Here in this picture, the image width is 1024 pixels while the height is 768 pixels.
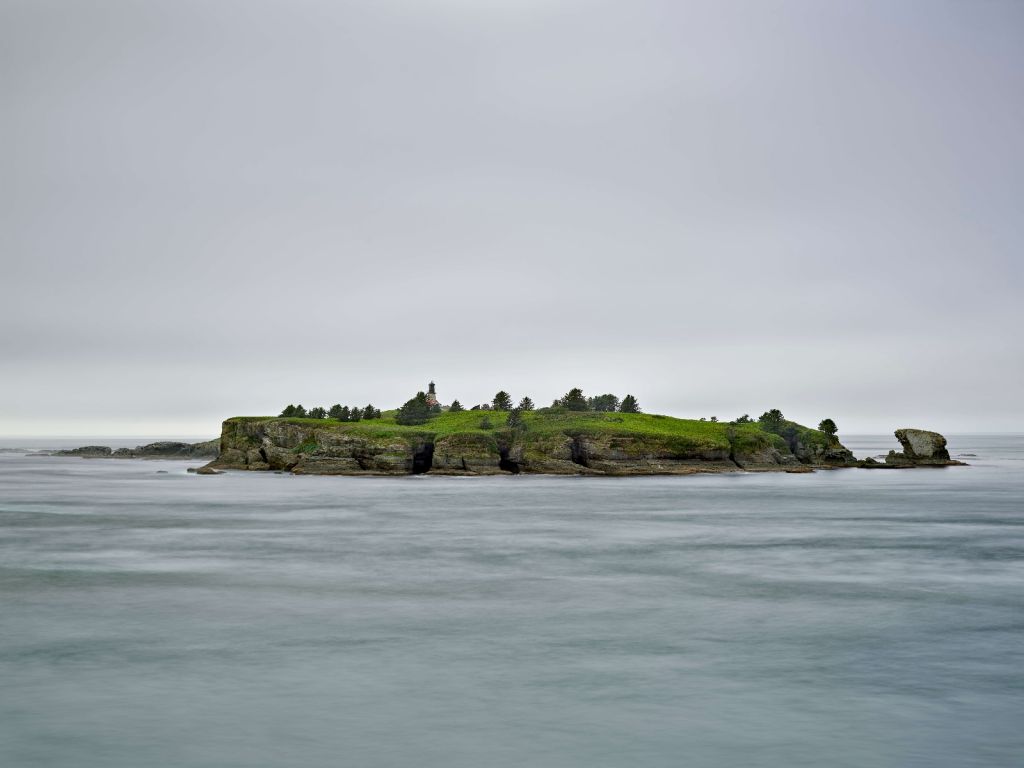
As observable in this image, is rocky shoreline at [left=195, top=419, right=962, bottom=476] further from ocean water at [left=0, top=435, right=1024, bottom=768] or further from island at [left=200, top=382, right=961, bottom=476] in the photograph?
ocean water at [left=0, top=435, right=1024, bottom=768]

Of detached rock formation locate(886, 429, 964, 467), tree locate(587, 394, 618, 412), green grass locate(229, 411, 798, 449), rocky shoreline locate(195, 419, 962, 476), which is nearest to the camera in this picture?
rocky shoreline locate(195, 419, 962, 476)

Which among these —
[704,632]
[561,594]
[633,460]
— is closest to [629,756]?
[704,632]

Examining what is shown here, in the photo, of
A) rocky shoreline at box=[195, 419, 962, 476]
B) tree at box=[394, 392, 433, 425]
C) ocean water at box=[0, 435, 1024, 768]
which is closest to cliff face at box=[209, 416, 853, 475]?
rocky shoreline at box=[195, 419, 962, 476]

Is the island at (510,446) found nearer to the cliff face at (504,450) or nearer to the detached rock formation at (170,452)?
the cliff face at (504,450)

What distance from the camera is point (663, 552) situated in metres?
38.2

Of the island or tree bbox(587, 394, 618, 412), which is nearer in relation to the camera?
the island

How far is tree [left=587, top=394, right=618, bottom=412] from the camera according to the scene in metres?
140

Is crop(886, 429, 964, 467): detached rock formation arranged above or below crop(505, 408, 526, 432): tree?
below

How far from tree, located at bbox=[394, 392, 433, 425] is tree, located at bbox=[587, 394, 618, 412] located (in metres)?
30.7

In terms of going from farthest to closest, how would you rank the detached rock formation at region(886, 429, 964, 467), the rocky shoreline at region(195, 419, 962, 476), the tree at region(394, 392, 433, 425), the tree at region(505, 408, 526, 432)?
1. the detached rock formation at region(886, 429, 964, 467)
2. the tree at region(394, 392, 433, 425)
3. the tree at region(505, 408, 526, 432)
4. the rocky shoreline at region(195, 419, 962, 476)

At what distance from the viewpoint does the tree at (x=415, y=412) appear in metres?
122

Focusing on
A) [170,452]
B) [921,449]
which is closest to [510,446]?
[921,449]

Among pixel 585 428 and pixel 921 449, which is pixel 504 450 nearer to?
pixel 585 428

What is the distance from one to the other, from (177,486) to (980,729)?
8289cm
